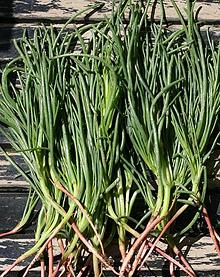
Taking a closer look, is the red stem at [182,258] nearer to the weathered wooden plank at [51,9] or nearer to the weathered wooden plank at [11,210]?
the weathered wooden plank at [11,210]

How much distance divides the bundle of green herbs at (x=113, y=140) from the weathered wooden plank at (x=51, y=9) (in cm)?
10

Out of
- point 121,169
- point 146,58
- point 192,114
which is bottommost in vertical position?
point 121,169

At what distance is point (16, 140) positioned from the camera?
4.56ft

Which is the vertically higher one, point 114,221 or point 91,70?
point 91,70

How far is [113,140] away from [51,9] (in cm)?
40

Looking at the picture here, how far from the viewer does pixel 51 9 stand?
1517mm

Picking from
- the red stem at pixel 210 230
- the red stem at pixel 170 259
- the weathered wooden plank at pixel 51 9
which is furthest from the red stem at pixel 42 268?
the weathered wooden plank at pixel 51 9

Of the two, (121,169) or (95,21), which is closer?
(121,169)

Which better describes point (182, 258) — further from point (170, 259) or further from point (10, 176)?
point (10, 176)

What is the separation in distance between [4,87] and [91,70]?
193mm

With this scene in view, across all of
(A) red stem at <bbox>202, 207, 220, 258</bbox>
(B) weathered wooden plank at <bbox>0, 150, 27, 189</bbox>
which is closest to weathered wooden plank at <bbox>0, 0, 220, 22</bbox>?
(B) weathered wooden plank at <bbox>0, 150, 27, 189</bbox>

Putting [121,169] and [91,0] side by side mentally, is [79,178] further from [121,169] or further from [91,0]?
[91,0]

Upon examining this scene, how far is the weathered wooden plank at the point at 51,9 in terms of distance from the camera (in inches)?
59.4

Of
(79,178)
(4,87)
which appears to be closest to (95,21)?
(4,87)
